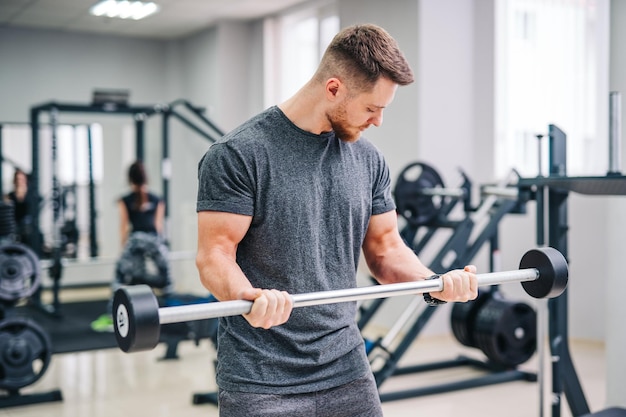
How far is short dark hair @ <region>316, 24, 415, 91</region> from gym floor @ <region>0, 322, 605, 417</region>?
8.82 ft

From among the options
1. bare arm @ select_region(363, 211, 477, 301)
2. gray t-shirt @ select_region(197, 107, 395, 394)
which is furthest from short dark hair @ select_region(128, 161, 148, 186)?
gray t-shirt @ select_region(197, 107, 395, 394)

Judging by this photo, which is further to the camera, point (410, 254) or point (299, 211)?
point (410, 254)

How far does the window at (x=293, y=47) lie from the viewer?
7.25 meters

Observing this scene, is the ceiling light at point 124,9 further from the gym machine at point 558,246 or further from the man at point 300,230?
the man at point 300,230

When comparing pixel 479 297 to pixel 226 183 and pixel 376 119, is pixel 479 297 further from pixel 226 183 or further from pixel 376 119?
pixel 226 183

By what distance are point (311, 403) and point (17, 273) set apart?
10.3ft

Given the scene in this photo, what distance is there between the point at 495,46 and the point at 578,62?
0.65 meters

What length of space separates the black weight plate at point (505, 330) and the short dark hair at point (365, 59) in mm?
3071

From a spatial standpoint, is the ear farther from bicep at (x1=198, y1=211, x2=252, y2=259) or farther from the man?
bicep at (x1=198, y1=211, x2=252, y2=259)

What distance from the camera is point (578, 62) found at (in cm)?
564

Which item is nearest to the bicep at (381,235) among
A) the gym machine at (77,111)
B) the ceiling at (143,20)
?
the gym machine at (77,111)

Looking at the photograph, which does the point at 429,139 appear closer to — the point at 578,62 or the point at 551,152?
the point at 578,62

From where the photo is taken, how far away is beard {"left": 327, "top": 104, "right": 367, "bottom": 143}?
1654 mm

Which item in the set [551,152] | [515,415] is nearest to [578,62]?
[551,152]
